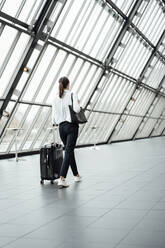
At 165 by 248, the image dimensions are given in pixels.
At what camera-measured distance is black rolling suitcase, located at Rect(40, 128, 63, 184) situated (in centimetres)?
732

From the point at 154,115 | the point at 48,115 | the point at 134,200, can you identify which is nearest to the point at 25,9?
the point at 48,115

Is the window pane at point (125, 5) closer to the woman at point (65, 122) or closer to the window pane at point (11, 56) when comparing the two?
the window pane at point (11, 56)

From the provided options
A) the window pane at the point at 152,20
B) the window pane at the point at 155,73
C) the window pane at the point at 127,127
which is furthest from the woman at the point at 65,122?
the window pane at the point at 155,73

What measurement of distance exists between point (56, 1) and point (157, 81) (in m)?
20.0

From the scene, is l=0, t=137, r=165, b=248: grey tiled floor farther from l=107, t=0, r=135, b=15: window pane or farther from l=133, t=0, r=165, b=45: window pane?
l=133, t=0, r=165, b=45: window pane

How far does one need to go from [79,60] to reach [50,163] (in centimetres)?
1029

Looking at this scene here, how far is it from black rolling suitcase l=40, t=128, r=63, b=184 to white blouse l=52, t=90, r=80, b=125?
0.55 meters

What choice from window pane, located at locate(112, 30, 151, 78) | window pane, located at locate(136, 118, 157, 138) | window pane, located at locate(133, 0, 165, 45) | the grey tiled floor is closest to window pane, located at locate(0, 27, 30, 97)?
the grey tiled floor

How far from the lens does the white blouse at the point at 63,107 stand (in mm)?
7008

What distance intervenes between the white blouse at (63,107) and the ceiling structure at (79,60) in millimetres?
4970

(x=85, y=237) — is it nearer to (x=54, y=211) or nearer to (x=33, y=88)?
(x=54, y=211)

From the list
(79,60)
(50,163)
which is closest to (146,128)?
(79,60)

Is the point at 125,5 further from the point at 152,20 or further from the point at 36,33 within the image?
the point at 36,33

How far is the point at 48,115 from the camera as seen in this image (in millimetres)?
16688
